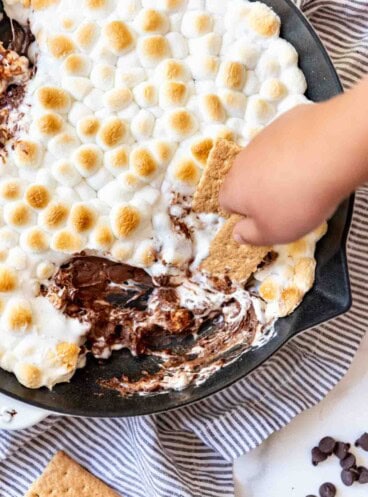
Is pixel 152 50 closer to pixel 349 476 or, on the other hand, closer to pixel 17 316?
pixel 17 316

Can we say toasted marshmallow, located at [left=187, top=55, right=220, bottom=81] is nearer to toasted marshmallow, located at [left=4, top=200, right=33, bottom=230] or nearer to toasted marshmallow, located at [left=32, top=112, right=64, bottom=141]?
toasted marshmallow, located at [left=32, top=112, right=64, bottom=141]

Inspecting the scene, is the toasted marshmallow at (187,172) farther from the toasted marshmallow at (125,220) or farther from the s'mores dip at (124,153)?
the toasted marshmallow at (125,220)

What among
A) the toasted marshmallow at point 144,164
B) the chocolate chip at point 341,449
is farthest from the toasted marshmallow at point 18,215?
the chocolate chip at point 341,449

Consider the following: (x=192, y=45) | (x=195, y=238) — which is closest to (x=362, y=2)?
(x=192, y=45)

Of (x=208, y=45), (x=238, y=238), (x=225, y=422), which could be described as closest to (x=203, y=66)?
(x=208, y=45)

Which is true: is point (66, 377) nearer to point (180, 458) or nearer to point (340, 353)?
point (180, 458)
